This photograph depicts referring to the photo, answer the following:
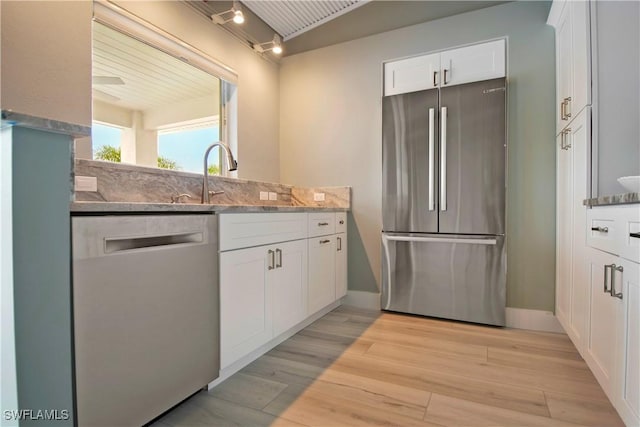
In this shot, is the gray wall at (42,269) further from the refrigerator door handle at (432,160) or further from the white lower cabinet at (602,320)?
the refrigerator door handle at (432,160)

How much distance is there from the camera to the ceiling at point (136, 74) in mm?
1878

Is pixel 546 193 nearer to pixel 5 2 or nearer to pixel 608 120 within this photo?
pixel 608 120

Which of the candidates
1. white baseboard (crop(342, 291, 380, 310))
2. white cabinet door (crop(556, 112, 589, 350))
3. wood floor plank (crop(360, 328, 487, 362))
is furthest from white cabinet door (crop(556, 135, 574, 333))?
white baseboard (crop(342, 291, 380, 310))

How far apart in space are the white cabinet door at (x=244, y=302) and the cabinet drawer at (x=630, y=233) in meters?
1.65

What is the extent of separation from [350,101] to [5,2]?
2379 mm

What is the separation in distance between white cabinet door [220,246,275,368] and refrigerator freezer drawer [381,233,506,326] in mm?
1260

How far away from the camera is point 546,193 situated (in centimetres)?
242

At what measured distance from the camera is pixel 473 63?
8.43ft

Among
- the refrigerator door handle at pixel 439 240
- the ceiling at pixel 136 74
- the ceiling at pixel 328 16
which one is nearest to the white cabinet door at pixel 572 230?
the refrigerator door handle at pixel 439 240

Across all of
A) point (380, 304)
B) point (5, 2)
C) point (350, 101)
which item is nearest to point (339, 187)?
point (350, 101)

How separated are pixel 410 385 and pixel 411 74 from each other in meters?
2.37

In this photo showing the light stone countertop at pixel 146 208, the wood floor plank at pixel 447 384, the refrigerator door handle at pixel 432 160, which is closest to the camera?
the light stone countertop at pixel 146 208

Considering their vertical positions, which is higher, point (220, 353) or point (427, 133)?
point (427, 133)

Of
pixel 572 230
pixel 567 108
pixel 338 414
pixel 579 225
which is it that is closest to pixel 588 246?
pixel 579 225
